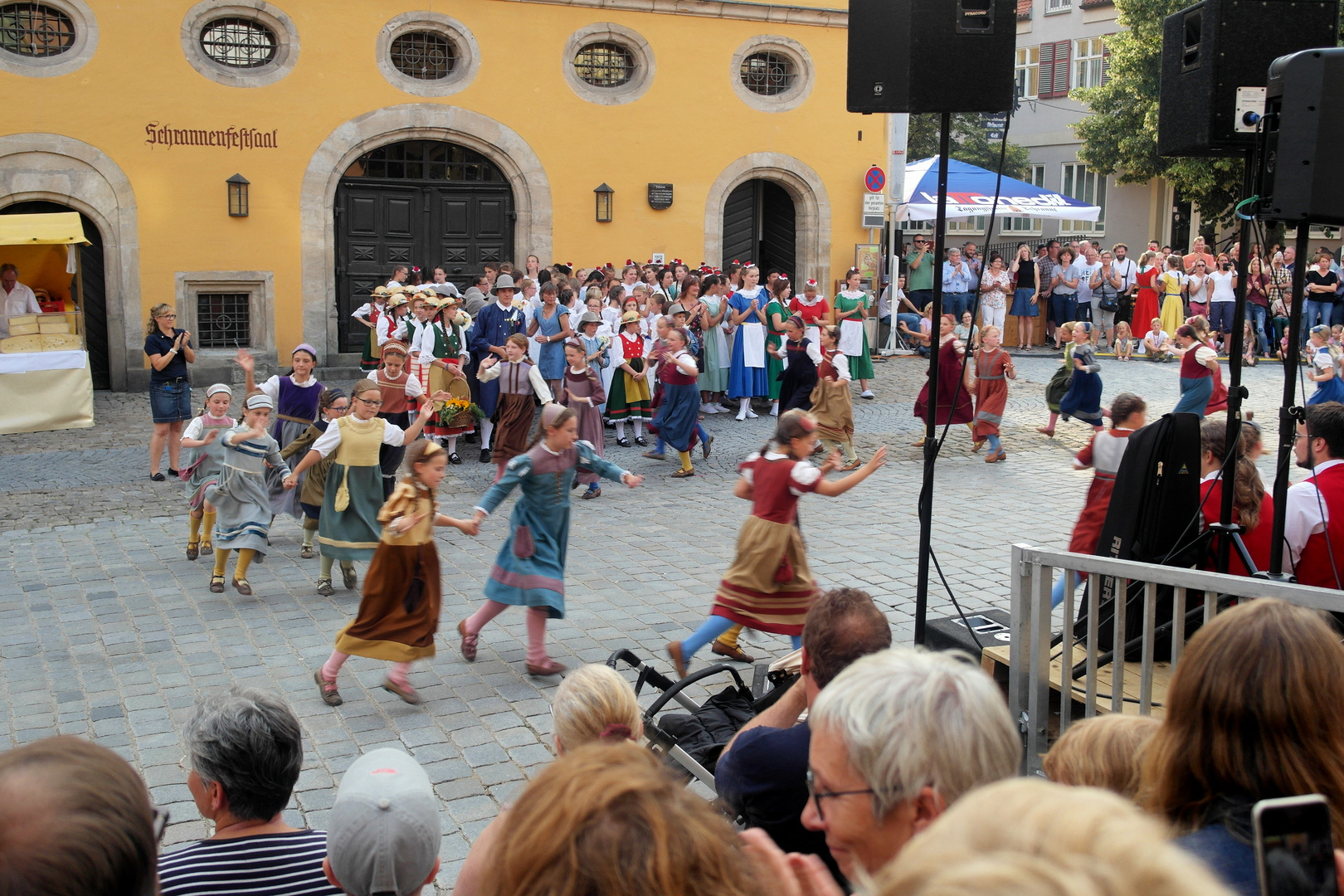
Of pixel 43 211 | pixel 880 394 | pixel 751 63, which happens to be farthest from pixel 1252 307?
pixel 43 211

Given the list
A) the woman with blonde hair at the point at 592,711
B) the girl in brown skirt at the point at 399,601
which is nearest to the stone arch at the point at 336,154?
the girl in brown skirt at the point at 399,601

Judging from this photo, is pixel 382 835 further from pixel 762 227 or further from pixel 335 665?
pixel 762 227

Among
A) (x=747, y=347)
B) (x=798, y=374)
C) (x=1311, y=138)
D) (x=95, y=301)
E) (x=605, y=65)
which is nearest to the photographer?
(x=1311, y=138)

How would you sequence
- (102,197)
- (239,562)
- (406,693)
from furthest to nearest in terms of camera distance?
(102,197) → (239,562) → (406,693)

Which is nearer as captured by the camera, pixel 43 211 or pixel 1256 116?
pixel 1256 116

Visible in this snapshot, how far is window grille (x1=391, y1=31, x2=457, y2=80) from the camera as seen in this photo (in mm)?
18906

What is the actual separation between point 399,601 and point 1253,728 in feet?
15.2

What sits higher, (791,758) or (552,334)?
(552,334)

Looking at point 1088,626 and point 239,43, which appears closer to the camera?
point 1088,626

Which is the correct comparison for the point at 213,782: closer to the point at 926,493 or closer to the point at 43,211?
the point at 926,493

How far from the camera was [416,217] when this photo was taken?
760 inches

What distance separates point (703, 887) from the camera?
5.44 feet

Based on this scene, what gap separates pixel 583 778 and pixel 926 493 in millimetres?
4203

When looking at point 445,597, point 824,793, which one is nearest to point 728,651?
point 445,597
